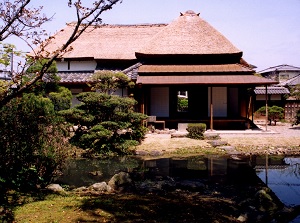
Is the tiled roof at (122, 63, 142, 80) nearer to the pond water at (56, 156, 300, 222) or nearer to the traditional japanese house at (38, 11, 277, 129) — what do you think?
the traditional japanese house at (38, 11, 277, 129)

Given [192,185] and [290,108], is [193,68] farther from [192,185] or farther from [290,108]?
[290,108]

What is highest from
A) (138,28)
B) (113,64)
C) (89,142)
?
(138,28)

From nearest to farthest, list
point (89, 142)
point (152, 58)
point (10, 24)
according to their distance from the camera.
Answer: point (10, 24)
point (89, 142)
point (152, 58)

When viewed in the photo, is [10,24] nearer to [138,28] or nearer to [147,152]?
[147,152]

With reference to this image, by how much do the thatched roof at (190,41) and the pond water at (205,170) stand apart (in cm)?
936

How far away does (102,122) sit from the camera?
13.0m

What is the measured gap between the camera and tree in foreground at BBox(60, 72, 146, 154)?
12859 millimetres

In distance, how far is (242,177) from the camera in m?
9.77

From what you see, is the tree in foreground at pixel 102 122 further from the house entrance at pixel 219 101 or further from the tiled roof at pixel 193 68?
the house entrance at pixel 219 101

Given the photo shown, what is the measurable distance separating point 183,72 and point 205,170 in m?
9.44

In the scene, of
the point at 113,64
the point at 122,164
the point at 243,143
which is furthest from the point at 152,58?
the point at 122,164

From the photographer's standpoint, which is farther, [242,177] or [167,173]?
[167,173]

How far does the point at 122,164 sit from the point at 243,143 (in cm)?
643

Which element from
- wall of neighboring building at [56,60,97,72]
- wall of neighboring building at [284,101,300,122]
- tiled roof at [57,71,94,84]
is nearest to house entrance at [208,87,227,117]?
tiled roof at [57,71,94,84]
